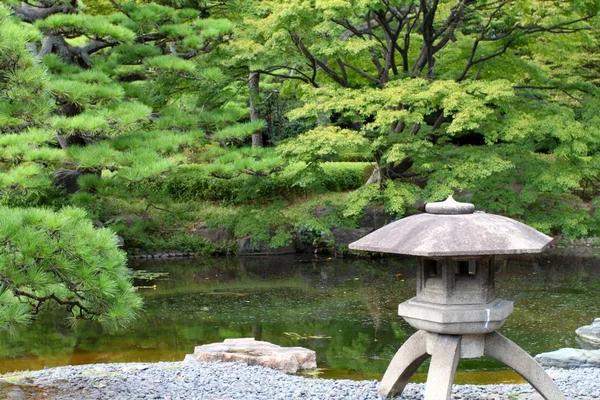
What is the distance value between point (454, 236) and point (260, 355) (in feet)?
9.85

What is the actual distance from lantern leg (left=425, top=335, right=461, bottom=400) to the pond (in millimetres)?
1980

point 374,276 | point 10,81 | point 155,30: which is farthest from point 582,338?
point 155,30

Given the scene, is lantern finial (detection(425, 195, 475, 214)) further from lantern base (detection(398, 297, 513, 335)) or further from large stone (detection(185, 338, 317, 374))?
large stone (detection(185, 338, 317, 374))

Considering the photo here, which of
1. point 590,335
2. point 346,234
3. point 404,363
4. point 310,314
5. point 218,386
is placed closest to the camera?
point 404,363

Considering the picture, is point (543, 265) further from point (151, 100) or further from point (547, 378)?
point (547, 378)

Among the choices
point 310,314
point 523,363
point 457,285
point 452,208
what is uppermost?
point 452,208

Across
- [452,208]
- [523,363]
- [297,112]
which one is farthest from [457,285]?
[297,112]

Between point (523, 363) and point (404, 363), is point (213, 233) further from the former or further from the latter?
point (523, 363)

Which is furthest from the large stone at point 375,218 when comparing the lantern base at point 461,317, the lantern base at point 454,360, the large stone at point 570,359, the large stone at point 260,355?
the lantern base at point 461,317

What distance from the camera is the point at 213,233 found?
1553cm

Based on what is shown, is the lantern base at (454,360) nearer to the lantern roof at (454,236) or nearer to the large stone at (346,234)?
the lantern roof at (454,236)

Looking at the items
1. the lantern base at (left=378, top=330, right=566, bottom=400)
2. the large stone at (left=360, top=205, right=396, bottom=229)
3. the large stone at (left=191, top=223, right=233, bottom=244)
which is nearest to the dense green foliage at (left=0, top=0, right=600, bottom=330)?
the large stone at (left=191, top=223, right=233, bottom=244)

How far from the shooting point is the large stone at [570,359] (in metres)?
7.03

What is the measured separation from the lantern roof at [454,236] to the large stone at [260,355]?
2.27 m
